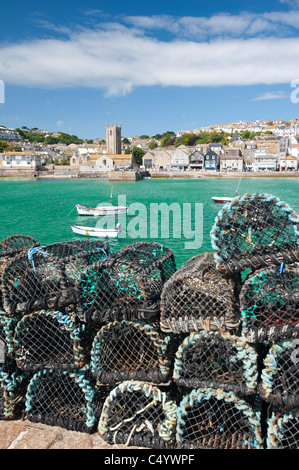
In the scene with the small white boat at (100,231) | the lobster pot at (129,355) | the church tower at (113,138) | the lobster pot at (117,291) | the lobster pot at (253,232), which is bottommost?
the small white boat at (100,231)

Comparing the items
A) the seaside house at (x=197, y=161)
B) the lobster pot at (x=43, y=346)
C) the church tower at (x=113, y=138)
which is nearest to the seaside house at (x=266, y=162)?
the seaside house at (x=197, y=161)

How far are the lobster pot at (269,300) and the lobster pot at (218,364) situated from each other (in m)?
0.13

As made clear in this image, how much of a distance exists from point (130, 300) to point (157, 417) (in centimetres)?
92

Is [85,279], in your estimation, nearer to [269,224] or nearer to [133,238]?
[269,224]

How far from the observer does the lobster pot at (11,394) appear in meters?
2.85

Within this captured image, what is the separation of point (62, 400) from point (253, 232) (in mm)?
2170

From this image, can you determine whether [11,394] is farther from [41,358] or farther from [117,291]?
[117,291]

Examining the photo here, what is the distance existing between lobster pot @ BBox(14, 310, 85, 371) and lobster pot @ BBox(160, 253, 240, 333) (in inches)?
28.4

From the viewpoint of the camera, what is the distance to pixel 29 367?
2781mm

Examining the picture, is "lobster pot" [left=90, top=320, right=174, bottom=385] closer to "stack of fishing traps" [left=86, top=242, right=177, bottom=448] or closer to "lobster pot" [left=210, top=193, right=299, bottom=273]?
"stack of fishing traps" [left=86, top=242, right=177, bottom=448]

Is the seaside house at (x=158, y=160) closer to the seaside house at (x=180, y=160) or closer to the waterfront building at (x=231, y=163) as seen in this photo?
the seaside house at (x=180, y=160)

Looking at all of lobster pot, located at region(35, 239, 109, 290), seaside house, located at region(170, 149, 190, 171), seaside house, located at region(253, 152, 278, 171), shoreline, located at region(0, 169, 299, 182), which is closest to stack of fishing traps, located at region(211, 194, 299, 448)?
lobster pot, located at region(35, 239, 109, 290)

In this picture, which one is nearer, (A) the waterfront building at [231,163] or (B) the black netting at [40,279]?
(B) the black netting at [40,279]
